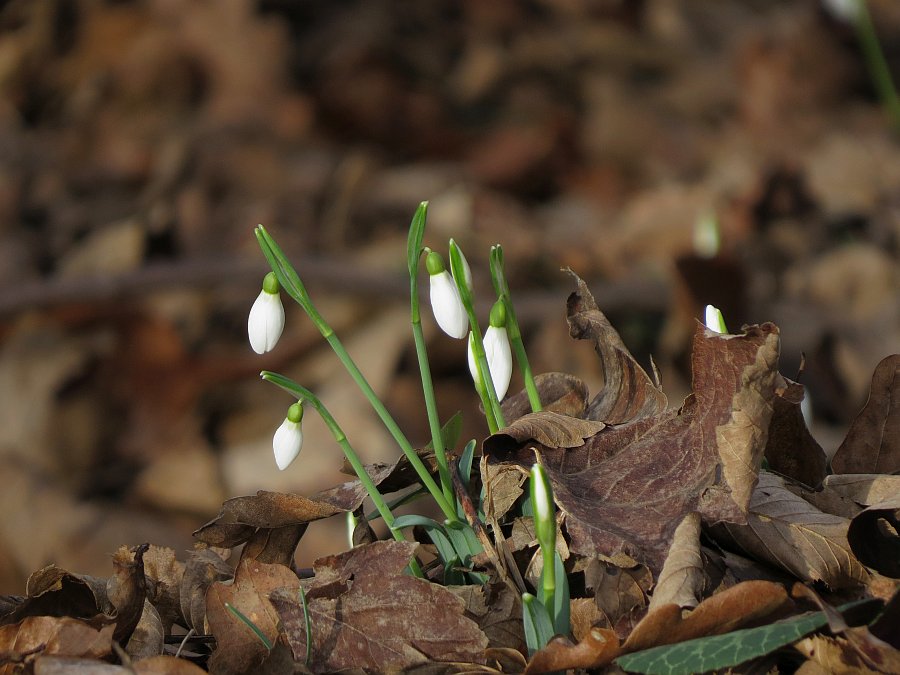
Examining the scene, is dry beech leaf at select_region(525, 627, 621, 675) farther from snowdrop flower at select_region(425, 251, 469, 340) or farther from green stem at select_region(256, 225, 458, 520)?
snowdrop flower at select_region(425, 251, 469, 340)

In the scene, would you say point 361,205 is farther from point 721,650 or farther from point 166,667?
point 721,650

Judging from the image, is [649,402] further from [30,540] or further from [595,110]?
[595,110]

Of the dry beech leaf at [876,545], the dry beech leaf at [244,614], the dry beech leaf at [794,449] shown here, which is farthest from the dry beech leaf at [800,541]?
the dry beech leaf at [244,614]

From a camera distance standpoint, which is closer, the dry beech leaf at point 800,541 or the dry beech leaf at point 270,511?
the dry beech leaf at point 800,541

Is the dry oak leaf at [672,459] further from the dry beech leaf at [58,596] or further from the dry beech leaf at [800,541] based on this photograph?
the dry beech leaf at [58,596]

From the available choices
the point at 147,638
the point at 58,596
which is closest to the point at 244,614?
the point at 147,638

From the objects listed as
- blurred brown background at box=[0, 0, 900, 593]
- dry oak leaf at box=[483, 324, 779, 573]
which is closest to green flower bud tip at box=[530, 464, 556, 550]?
dry oak leaf at box=[483, 324, 779, 573]

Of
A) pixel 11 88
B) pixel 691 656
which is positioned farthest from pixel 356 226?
pixel 691 656
